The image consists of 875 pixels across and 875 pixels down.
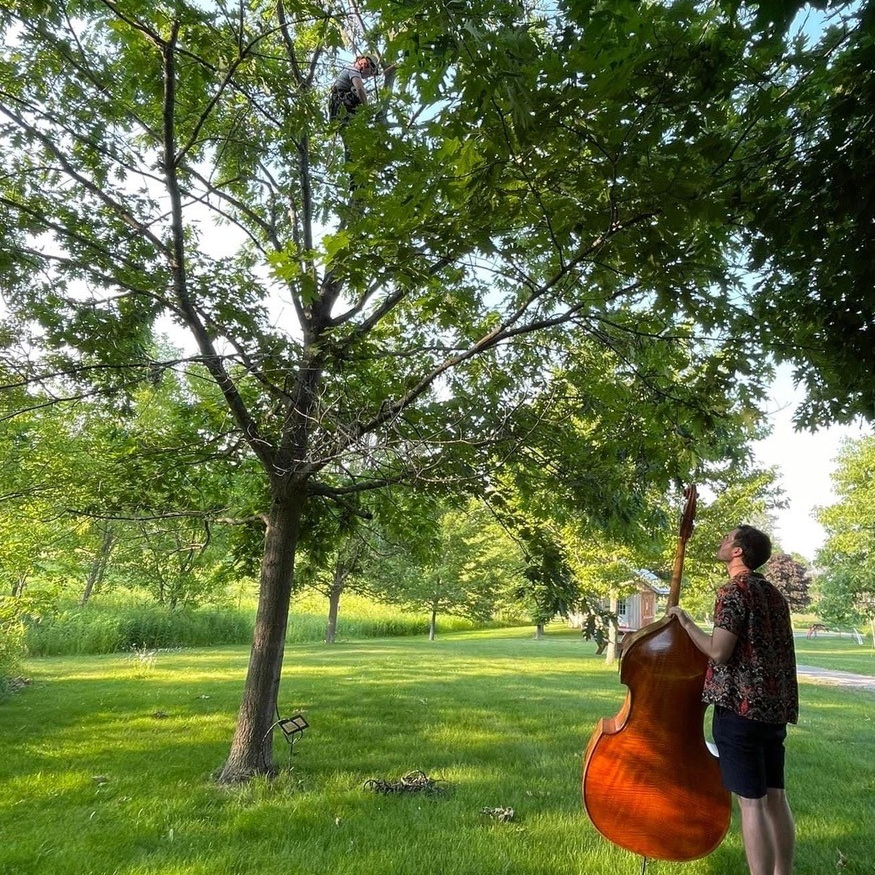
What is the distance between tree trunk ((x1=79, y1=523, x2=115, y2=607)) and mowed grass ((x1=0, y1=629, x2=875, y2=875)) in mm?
7468

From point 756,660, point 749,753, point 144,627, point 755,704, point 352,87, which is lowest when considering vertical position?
point 144,627

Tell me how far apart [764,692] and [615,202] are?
2.11 m

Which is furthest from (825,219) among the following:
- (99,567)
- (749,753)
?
(99,567)

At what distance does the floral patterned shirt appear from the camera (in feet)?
8.55

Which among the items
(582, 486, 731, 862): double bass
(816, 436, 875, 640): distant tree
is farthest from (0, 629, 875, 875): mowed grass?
(816, 436, 875, 640): distant tree

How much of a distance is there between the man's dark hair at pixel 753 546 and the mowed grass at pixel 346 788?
1911mm

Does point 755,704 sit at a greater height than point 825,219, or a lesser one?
lesser

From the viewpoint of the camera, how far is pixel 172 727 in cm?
707

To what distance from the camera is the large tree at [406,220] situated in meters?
2.17

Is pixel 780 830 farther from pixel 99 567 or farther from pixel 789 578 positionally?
pixel 789 578

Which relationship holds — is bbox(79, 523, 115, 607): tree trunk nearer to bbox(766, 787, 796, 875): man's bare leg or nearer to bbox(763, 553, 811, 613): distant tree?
bbox(766, 787, 796, 875): man's bare leg

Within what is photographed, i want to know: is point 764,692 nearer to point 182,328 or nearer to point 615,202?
point 615,202

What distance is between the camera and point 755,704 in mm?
2590

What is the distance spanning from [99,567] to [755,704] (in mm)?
21464
